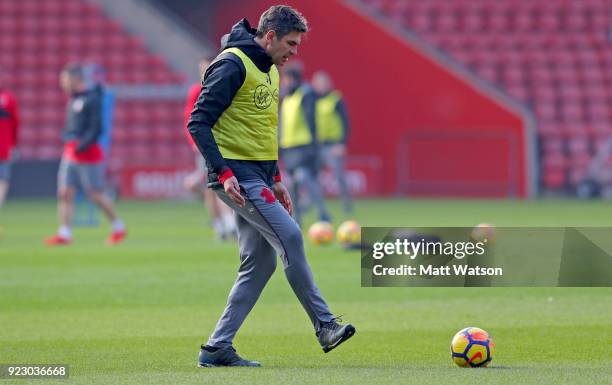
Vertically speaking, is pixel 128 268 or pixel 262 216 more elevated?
pixel 262 216

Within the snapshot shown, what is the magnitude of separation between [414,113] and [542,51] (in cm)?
499

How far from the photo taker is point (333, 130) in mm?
24391

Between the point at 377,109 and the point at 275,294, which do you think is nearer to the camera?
the point at 275,294

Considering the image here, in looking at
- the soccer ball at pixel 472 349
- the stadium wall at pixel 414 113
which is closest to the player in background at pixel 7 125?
the soccer ball at pixel 472 349

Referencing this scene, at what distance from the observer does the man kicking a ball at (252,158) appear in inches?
287

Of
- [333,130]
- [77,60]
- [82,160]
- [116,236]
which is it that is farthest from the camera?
[77,60]

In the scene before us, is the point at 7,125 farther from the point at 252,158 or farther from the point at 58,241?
the point at 252,158

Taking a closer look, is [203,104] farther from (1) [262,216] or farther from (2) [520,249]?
(2) [520,249]

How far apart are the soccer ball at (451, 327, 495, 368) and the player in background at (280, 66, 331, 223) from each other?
12.1 metres

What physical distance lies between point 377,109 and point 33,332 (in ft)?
75.3

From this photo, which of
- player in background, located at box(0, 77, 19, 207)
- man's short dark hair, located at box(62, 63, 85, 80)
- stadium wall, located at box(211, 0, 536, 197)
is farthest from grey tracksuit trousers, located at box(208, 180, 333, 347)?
stadium wall, located at box(211, 0, 536, 197)

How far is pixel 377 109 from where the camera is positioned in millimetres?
31672

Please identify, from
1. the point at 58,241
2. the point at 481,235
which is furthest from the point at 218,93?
the point at 58,241

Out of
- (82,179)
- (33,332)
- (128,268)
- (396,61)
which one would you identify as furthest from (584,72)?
(33,332)
